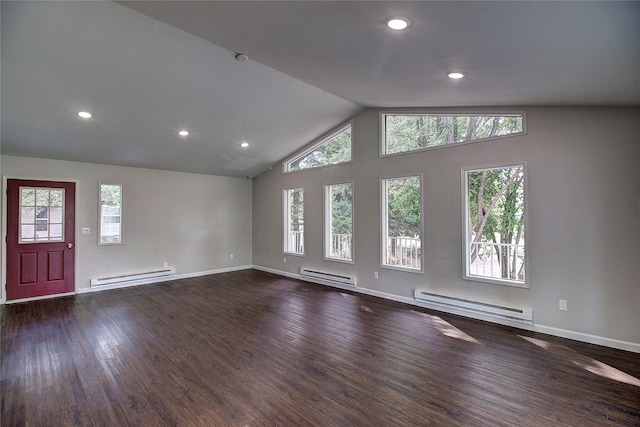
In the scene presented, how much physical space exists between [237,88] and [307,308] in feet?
10.8

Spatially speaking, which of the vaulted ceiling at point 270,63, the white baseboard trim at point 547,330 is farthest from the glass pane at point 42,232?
the white baseboard trim at point 547,330

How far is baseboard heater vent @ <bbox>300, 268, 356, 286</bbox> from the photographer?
5.68 meters

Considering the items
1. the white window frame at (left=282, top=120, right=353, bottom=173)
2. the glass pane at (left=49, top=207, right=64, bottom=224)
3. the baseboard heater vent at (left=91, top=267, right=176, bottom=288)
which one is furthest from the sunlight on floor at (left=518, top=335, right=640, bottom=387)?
the glass pane at (left=49, top=207, right=64, bottom=224)

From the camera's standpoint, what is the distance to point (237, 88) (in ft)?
13.1

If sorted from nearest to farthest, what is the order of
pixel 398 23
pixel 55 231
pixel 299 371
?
pixel 398 23 < pixel 299 371 < pixel 55 231

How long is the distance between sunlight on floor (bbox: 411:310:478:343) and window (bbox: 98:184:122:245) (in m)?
5.78

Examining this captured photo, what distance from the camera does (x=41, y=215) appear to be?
5.26 metres

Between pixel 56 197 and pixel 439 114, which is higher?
pixel 439 114

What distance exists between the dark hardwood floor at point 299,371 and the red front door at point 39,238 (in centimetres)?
77

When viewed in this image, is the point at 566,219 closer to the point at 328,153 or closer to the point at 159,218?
the point at 328,153

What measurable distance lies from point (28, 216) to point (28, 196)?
34cm

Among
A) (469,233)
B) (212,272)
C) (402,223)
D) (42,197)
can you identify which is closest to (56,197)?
(42,197)

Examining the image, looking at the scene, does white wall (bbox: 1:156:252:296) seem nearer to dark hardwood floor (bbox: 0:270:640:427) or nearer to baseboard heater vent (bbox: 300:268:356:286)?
dark hardwood floor (bbox: 0:270:640:427)

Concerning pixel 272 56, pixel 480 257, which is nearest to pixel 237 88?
pixel 272 56
